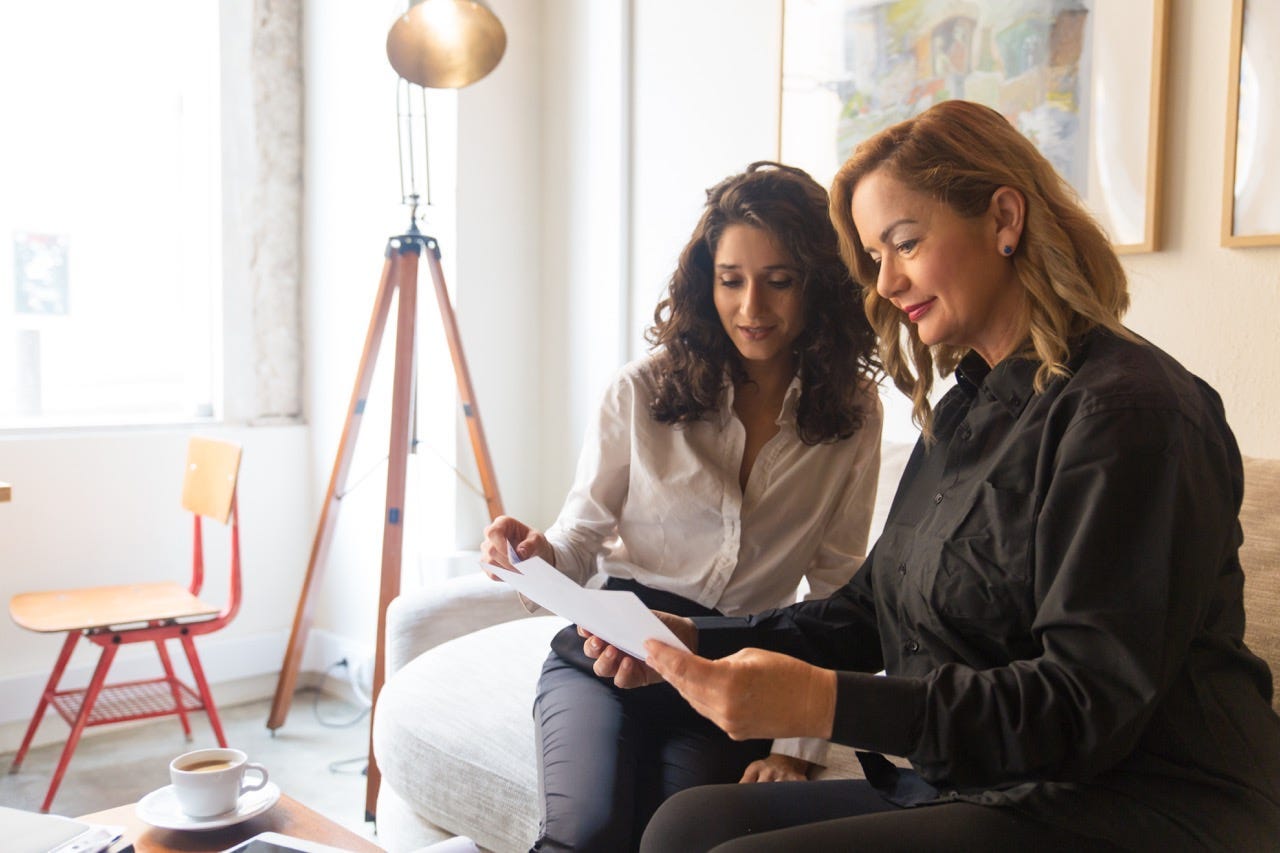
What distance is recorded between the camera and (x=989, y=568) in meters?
1.02

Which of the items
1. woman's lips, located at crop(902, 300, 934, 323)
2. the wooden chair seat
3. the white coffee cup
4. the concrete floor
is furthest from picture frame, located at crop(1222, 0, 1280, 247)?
the wooden chair seat

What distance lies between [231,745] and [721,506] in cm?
180

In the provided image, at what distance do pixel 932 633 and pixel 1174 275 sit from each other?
1.10 m

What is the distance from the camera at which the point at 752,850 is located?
1001 mm

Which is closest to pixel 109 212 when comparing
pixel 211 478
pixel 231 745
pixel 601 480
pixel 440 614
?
pixel 211 478

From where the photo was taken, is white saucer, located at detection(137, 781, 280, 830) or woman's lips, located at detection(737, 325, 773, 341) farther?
woman's lips, located at detection(737, 325, 773, 341)

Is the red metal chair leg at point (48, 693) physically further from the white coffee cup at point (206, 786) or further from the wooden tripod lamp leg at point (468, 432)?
the white coffee cup at point (206, 786)

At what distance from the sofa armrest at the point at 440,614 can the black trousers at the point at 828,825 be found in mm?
1020

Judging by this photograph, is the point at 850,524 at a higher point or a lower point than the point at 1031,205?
lower

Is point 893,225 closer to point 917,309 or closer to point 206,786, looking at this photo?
point 917,309

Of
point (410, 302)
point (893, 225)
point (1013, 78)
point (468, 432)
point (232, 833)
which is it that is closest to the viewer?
point (893, 225)

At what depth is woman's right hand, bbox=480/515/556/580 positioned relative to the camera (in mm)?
1468

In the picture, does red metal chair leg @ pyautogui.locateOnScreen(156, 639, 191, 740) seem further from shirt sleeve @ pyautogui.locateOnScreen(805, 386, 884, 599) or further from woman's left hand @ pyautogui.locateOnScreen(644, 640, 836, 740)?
woman's left hand @ pyautogui.locateOnScreen(644, 640, 836, 740)

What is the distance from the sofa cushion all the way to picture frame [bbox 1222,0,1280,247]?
1.37 meters
